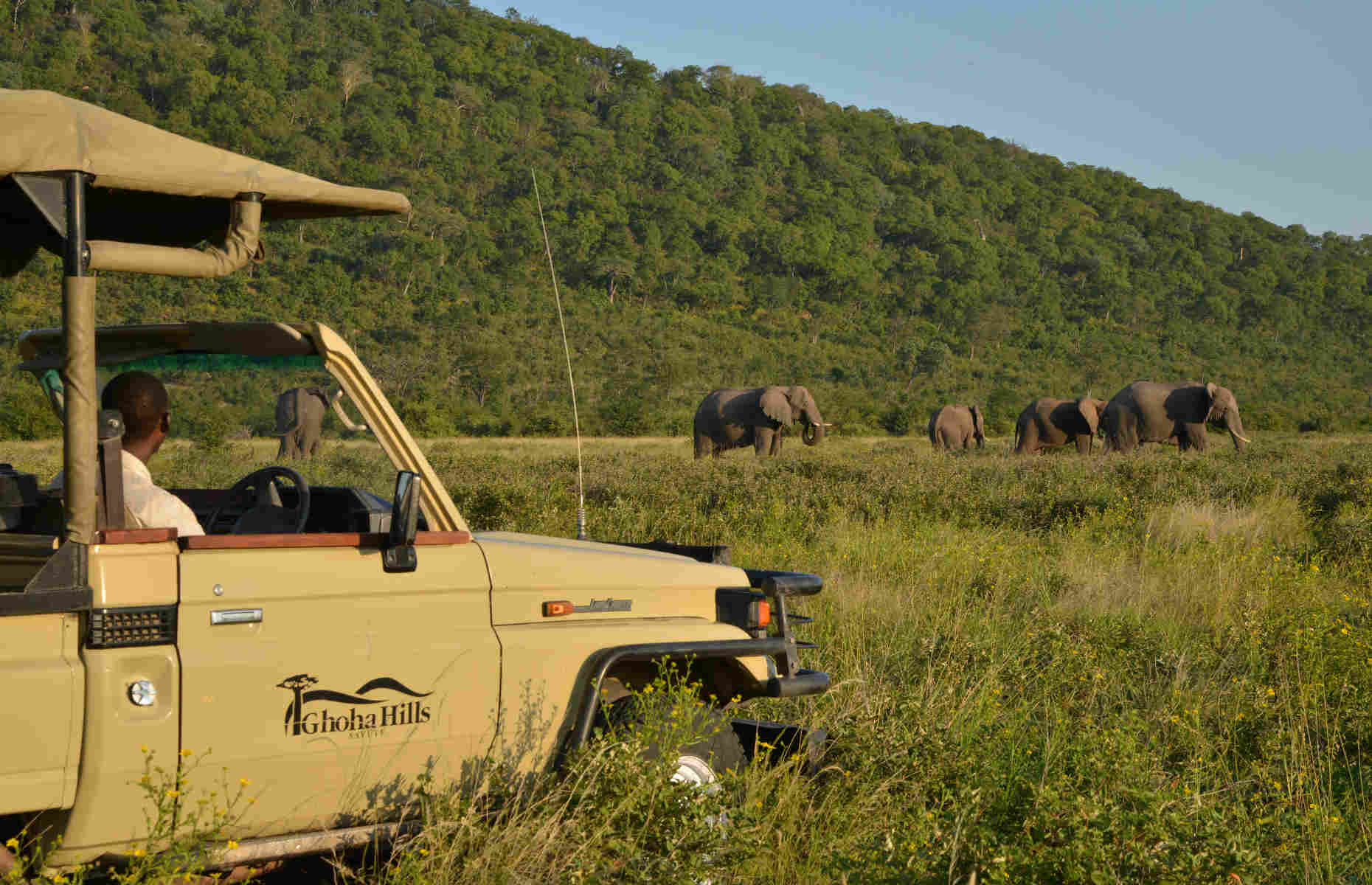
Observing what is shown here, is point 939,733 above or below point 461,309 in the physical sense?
below

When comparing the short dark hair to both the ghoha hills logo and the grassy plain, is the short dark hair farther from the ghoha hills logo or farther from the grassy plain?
the ghoha hills logo

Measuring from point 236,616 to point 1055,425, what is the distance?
32165 mm

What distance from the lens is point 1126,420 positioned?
32.8 metres

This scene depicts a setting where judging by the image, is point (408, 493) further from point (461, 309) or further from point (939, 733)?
point (461, 309)

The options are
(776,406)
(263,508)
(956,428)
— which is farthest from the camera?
(956,428)

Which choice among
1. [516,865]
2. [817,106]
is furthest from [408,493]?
A: [817,106]

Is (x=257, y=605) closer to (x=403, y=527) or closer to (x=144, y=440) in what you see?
(x=403, y=527)

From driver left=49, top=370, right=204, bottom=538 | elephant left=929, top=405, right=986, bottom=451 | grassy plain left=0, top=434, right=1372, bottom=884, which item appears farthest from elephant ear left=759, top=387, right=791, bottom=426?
driver left=49, top=370, right=204, bottom=538

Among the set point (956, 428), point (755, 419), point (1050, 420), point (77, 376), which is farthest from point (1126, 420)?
point (77, 376)

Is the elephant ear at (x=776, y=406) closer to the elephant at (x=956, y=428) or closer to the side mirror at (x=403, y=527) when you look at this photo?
the elephant at (x=956, y=428)

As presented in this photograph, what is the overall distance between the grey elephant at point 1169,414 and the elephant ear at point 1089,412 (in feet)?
1.53

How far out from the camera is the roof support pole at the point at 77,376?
10.5ft

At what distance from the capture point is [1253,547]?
10.2m

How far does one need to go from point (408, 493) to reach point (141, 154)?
1.14m
